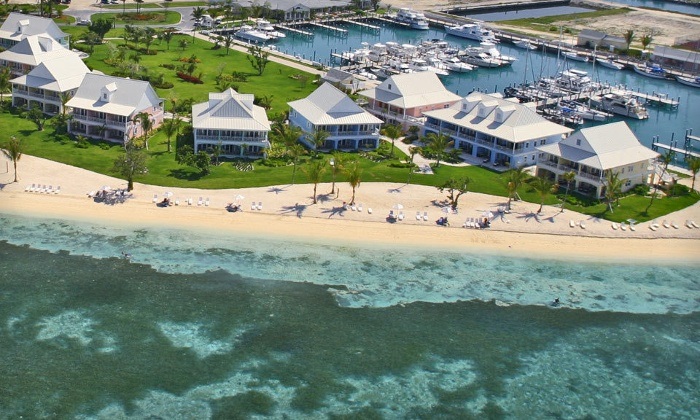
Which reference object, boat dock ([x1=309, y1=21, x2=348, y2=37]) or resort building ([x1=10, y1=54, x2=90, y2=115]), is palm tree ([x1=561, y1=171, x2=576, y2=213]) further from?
boat dock ([x1=309, y1=21, x2=348, y2=37])

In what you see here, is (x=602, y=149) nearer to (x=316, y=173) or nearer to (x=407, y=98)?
(x=407, y=98)

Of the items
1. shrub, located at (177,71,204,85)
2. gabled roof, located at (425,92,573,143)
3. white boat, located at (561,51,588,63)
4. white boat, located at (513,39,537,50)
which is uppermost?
white boat, located at (513,39,537,50)

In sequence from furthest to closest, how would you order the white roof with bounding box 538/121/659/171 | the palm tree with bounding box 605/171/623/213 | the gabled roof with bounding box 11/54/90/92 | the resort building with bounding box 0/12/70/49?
the resort building with bounding box 0/12/70/49, the gabled roof with bounding box 11/54/90/92, the white roof with bounding box 538/121/659/171, the palm tree with bounding box 605/171/623/213

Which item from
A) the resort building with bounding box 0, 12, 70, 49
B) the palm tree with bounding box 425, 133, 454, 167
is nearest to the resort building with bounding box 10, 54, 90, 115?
the resort building with bounding box 0, 12, 70, 49

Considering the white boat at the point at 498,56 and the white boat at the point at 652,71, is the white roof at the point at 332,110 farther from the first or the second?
the white boat at the point at 652,71

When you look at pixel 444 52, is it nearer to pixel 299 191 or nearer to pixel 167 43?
pixel 167 43

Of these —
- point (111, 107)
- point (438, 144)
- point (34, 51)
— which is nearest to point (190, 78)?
point (34, 51)

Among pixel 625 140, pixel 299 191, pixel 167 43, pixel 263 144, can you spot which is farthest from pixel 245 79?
pixel 625 140
